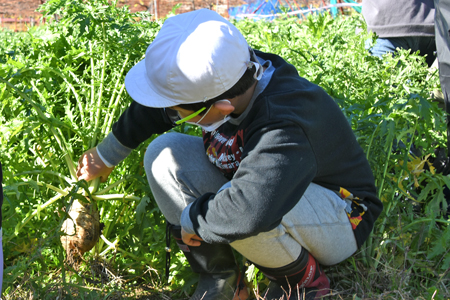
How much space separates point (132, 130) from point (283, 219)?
743 millimetres

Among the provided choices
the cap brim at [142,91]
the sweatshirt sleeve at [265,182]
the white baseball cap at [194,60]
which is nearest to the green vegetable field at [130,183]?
the sweatshirt sleeve at [265,182]

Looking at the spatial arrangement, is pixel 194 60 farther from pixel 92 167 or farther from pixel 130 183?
pixel 130 183

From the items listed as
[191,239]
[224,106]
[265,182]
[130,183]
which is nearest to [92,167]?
[130,183]

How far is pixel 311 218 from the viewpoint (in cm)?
159

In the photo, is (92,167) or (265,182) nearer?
(265,182)

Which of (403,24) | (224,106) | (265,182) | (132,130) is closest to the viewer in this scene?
(265,182)

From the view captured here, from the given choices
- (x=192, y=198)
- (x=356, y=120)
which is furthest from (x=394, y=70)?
(x=192, y=198)

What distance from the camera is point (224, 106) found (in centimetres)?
145

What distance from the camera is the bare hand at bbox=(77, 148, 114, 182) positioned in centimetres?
197

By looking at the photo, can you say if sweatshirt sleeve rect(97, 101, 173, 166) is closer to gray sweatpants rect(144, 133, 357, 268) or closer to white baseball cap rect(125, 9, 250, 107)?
gray sweatpants rect(144, 133, 357, 268)

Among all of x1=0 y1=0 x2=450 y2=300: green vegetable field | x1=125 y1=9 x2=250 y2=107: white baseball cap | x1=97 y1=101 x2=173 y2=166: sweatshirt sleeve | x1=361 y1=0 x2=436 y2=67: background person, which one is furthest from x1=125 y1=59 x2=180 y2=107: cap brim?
x1=361 y1=0 x2=436 y2=67: background person

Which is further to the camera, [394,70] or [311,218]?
[394,70]

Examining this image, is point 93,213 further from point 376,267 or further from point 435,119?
point 435,119

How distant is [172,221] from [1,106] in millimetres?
979
